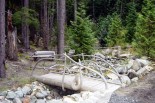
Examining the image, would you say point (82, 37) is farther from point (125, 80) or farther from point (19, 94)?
point (19, 94)

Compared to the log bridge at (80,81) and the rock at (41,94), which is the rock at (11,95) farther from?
the log bridge at (80,81)

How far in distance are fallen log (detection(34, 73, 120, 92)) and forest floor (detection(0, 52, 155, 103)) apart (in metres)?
0.72

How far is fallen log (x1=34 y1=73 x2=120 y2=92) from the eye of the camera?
10883 millimetres

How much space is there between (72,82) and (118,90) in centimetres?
205

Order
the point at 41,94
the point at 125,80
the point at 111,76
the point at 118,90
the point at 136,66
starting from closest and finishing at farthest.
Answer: the point at 118,90, the point at 125,80, the point at 41,94, the point at 111,76, the point at 136,66

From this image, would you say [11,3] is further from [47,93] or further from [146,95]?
[146,95]

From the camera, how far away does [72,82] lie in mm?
11438

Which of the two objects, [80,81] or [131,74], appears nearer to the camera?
[80,81]

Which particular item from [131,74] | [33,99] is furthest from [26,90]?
[131,74]

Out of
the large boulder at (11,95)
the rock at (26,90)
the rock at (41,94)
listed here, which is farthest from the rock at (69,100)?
the rock at (26,90)

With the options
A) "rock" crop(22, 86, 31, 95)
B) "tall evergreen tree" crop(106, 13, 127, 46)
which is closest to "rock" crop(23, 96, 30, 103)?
"rock" crop(22, 86, 31, 95)

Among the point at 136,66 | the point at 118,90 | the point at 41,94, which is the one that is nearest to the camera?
the point at 118,90

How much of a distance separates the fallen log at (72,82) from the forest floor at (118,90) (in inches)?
28.5

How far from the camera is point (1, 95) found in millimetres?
11695
